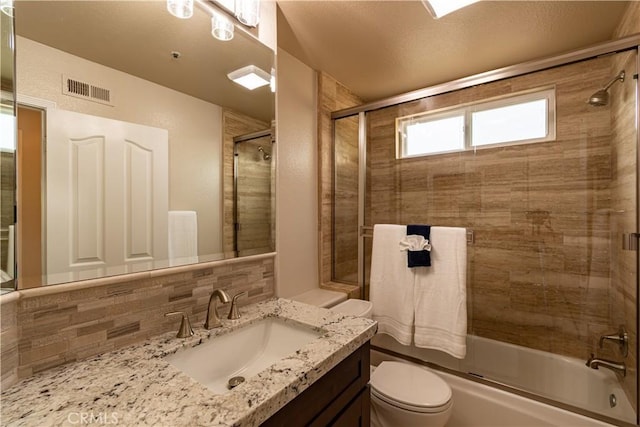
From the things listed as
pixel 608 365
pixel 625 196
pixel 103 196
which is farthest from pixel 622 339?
pixel 103 196

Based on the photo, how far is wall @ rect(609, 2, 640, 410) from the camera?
1.38 m

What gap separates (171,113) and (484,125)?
2171 mm

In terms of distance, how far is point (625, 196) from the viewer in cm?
150

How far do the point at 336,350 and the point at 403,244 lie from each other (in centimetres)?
110

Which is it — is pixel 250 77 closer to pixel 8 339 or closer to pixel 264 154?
pixel 264 154

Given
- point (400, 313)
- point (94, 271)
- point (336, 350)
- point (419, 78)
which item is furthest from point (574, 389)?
point (94, 271)

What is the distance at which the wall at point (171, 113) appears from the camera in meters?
0.77

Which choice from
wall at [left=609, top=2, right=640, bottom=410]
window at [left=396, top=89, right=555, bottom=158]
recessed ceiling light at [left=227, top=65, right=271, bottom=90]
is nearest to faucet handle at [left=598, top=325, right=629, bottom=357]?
wall at [left=609, top=2, right=640, bottom=410]

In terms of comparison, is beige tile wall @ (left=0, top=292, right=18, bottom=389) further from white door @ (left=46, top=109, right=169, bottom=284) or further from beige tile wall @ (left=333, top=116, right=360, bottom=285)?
beige tile wall @ (left=333, top=116, right=360, bottom=285)

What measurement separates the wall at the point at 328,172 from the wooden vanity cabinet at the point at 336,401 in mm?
1160

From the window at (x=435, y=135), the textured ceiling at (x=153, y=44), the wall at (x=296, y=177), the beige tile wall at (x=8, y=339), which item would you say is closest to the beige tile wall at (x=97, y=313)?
the beige tile wall at (x=8, y=339)

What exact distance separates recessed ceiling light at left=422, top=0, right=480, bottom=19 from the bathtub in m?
2.01

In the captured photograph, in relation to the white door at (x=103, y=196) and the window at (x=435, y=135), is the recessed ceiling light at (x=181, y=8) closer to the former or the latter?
the white door at (x=103, y=196)

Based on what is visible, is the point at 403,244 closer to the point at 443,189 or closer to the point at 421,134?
the point at 443,189
